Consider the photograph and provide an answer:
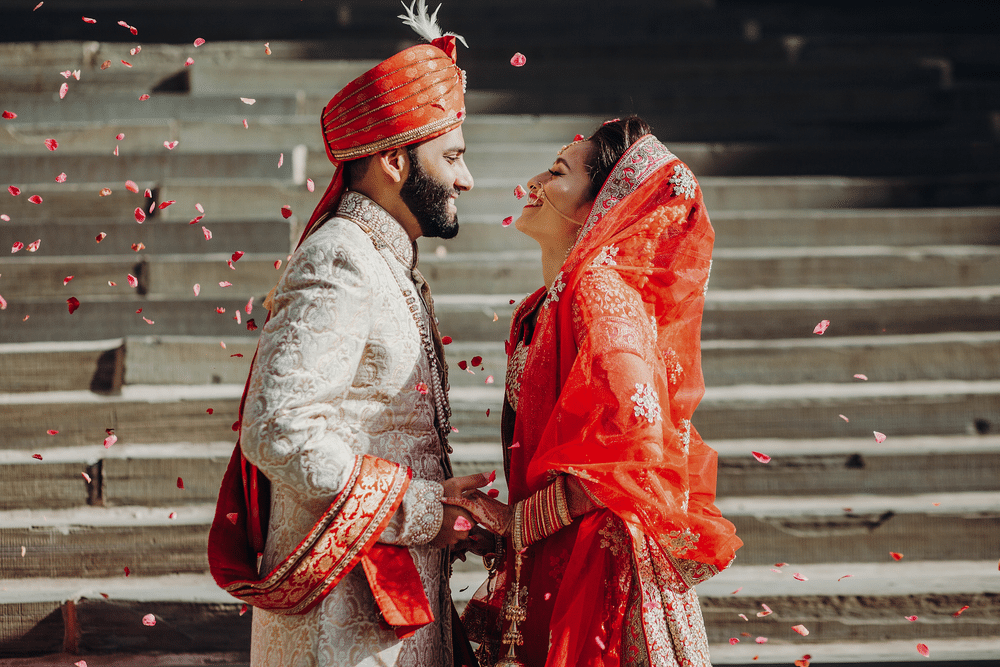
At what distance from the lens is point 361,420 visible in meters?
1.73

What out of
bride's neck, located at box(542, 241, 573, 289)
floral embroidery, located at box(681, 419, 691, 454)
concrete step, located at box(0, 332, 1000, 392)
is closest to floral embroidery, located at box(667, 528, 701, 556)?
floral embroidery, located at box(681, 419, 691, 454)

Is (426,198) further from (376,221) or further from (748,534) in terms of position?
(748,534)

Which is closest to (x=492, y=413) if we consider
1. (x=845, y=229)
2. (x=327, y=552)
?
(x=327, y=552)

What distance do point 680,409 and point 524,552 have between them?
0.53 meters

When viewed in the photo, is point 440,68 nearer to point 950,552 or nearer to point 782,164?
point 950,552

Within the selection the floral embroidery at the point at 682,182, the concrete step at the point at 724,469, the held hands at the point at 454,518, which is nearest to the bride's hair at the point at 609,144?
the floral embroidery at the point at 682,182

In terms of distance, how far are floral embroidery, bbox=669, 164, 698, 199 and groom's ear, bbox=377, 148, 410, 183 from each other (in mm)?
662

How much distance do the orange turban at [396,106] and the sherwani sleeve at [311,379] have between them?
291mm

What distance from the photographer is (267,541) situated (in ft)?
5.83

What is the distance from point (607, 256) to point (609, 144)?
0.43 m

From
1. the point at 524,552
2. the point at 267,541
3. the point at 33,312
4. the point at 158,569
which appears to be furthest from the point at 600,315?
the point at 33,312

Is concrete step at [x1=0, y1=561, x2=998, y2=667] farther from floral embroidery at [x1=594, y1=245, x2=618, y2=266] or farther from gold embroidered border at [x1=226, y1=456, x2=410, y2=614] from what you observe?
floral embroidery at [x1=594, y1=245, x2=618, y2=266]

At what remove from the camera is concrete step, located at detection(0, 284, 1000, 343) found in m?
4.04

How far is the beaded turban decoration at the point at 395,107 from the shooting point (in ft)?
5.78
